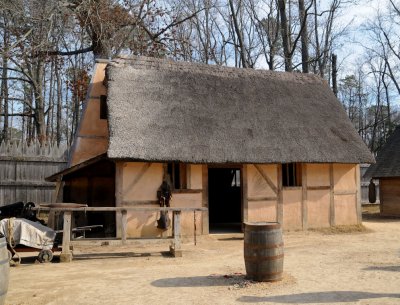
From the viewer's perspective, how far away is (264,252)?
6.74 m

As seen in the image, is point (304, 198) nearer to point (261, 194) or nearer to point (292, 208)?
point (292, 208)

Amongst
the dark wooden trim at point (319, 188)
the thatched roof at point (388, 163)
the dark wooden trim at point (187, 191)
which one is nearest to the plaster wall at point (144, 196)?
the dark wooden trim at point (187, 191)

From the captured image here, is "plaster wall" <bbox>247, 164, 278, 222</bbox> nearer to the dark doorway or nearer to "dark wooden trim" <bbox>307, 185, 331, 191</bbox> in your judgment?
"dark wooden trim" <bbox>307, 185, 331, 191</bbox>

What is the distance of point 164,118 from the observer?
1227 cm

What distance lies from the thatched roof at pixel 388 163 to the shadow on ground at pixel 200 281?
12524 mm

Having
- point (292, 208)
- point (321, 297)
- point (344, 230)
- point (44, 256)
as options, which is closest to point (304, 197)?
point (292, 208)

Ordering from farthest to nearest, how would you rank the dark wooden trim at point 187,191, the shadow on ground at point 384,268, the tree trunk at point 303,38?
the tree trunk at point 303,38 < the dark wooden trim at point 187,191 < the shadow on ground at point 384,268

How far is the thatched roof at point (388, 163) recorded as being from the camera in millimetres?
17777

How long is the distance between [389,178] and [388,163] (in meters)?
0.66

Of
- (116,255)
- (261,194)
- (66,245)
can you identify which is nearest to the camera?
(66,245)

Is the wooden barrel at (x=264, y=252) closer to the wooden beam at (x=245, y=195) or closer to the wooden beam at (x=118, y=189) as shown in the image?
the wooden beam at (x=118, y=189)

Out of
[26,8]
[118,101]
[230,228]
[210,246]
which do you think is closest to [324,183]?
[230,228]

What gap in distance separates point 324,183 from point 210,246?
4665 mm

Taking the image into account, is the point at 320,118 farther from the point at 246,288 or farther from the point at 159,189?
the point at 246,288
